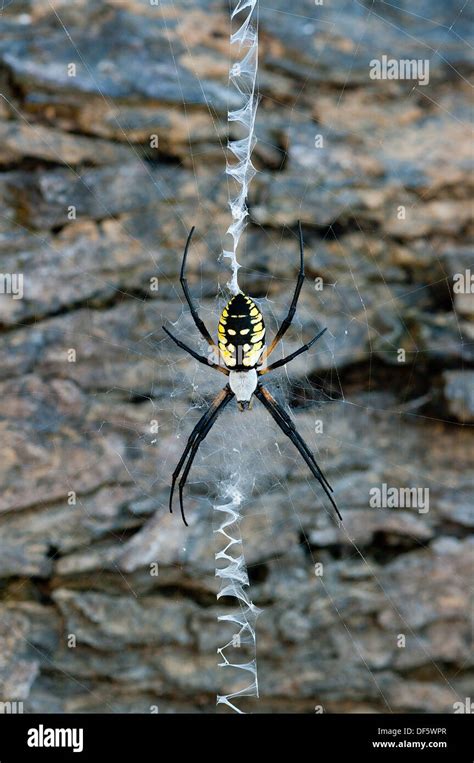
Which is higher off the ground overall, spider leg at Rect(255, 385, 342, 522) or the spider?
the spider

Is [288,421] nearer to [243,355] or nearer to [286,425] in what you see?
[286,425]

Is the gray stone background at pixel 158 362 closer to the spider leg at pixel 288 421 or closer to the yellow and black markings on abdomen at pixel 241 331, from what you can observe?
the spider leg at pixel 288 421

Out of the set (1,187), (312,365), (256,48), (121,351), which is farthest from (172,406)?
(256,48)

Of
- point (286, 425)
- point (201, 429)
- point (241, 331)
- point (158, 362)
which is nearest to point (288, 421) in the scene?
point (286, 425)

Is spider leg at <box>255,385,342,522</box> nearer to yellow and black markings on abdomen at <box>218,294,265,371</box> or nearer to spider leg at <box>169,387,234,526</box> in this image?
spider leg at <box>169,387,234,526</box>

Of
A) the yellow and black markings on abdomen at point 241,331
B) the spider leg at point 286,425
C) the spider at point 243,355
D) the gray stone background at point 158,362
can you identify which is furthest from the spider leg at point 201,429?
the gray stone background at point 158,362

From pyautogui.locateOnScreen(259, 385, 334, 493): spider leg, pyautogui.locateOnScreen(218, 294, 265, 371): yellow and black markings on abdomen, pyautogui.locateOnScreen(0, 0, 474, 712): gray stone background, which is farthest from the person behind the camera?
pyautogui.locateOnScreen(0, 0, 474, 712): gray stone background

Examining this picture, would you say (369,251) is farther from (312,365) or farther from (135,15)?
(135,15)

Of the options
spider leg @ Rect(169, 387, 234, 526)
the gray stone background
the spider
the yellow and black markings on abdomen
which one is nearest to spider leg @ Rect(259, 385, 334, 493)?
the spider
